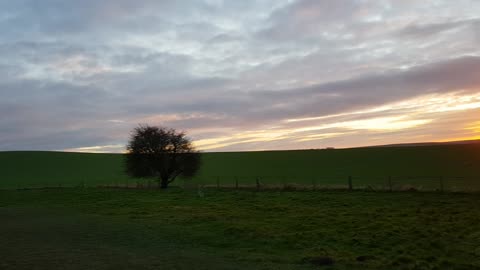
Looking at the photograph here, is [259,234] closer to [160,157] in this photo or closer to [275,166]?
[160,157]

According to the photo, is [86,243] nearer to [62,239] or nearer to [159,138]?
[62,239]

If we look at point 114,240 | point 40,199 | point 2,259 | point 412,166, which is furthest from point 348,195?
point 412,166

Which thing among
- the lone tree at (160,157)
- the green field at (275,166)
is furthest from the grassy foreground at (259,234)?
the green field at (275,166)

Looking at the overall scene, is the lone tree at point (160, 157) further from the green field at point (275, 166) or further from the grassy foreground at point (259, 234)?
the grassy foreground at point (259, 234)

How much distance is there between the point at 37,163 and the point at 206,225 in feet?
292

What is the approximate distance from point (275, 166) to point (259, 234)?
62.2 meters

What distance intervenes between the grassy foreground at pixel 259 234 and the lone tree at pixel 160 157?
1678 centimetres

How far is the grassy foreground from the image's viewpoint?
11.3 metres

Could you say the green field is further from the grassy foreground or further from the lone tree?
the grassy foreground

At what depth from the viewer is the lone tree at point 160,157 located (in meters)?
43.7

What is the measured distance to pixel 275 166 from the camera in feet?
254

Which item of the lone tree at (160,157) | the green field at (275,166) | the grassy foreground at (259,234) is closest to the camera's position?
the grassy foreground at (259,234)

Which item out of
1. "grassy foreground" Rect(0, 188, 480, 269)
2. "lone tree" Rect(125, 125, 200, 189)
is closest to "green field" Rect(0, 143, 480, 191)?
"lone tree" Rect(125, 125, 200, 189)

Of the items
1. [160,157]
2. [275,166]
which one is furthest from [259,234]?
[275,166]
